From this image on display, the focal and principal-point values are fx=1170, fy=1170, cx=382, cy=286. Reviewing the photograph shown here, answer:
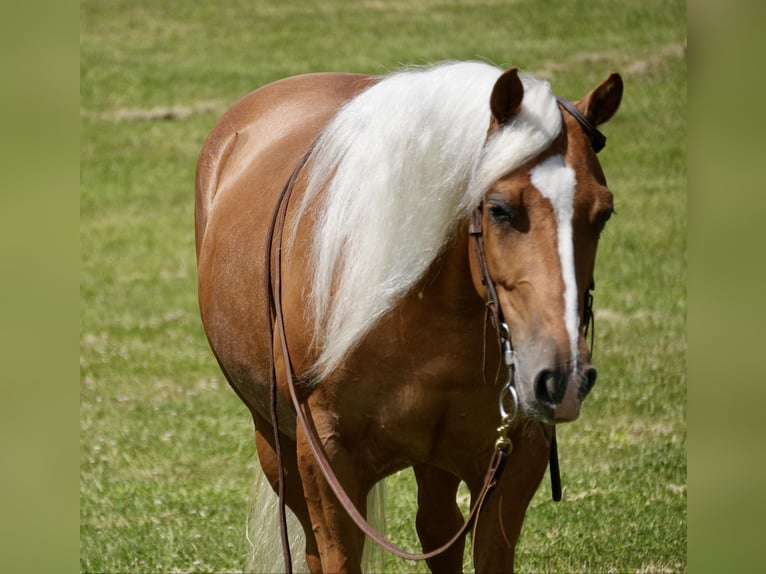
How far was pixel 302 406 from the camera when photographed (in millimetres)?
3113

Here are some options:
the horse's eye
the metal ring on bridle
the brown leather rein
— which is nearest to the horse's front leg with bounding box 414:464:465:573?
the brown leather rein

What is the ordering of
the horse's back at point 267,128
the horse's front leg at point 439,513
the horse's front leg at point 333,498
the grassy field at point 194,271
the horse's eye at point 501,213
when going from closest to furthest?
the horse's eye at point 501,213 < the horse's front leg at point 333,498 < the horse's front leg at point 439,513 < the horse's back at point 267,128 < the grassy field at point 194,271

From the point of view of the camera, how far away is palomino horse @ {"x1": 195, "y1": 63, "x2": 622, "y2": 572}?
245 cm

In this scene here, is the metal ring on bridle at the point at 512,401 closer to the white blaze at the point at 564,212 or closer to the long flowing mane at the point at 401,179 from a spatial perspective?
the white blaze at the point at 564,212

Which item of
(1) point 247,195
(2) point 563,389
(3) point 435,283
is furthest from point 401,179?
(1) point 247,195

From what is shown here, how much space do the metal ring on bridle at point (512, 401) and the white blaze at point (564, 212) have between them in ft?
0.68

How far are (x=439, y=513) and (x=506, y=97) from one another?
5.00ft

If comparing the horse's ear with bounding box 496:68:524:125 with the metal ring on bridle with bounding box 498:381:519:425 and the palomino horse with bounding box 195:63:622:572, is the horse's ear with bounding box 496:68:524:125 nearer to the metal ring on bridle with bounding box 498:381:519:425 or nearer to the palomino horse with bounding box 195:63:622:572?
the palomino horse with bounding box 195:63:622:572

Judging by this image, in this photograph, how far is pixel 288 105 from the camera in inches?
171

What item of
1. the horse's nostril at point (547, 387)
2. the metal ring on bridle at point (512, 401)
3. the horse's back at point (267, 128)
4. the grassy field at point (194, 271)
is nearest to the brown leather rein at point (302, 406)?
the metal ring on bridle at point (512, 401)

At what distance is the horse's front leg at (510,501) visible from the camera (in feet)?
9.53

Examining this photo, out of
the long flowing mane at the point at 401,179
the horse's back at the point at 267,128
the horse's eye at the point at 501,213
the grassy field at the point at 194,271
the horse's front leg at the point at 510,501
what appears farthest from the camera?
the grassy field at the point at 194,271

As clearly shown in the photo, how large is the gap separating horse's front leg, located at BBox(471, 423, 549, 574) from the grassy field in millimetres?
1560

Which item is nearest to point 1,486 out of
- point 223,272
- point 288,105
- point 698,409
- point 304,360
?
point 698,409
